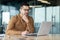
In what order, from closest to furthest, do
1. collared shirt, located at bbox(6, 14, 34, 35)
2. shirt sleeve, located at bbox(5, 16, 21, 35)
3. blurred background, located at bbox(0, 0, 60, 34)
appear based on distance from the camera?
shirt sleeve, located at bbox(5, 16, 21, 35)
collared shirt, located at bbox(6, 14, 34, 35)
blurred background, located at bbox(0, 0, 60, 34)

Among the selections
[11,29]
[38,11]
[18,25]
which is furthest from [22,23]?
[38,11]

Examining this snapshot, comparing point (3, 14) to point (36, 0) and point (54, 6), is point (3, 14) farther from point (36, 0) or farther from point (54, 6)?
point (54, 6)

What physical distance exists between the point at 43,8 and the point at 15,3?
1270mm

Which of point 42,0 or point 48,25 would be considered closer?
point 48,25

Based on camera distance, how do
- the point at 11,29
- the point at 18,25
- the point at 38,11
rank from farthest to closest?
the point at 38,11
the point at 18,25
the point at 11,29

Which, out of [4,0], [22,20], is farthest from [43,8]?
[22,20]

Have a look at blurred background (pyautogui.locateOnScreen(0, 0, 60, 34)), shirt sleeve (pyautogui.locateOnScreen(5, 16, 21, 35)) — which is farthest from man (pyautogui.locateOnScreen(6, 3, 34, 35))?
blurred background (pyautogui.locateOnScreen(0, 0, 60, 34))

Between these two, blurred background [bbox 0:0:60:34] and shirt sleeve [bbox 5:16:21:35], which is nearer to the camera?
shirt sleeve [bbox 5:16:21:35]

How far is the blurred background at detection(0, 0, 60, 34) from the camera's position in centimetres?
912

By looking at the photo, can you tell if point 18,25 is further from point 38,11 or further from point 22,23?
point 38,11

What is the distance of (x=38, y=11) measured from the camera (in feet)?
30.8

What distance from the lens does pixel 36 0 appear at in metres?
9.56

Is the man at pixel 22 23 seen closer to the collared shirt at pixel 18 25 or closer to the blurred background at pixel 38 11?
the collared shirt at pixel 18 25

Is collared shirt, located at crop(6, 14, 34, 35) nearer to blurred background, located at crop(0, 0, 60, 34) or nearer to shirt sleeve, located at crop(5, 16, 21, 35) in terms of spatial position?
shirt sleeve, located at crop(5, 16, 21, 35)
